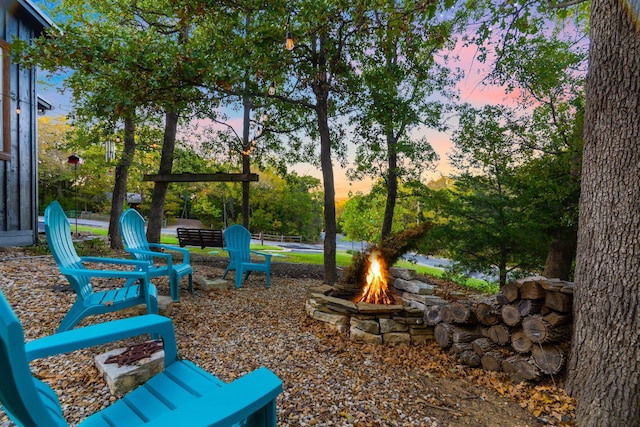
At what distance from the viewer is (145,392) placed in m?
1.21

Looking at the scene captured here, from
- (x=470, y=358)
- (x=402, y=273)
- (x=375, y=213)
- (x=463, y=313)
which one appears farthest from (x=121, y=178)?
(x=375, y=213)

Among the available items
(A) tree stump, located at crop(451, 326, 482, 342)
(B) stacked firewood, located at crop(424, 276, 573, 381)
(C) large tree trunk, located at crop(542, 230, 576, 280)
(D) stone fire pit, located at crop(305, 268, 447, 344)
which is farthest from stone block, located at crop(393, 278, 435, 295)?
(C) large tree trunk, located at crop(542, 230, 576, 280)

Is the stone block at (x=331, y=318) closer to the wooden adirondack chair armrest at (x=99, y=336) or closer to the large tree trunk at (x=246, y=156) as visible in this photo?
the wooden adirondack chair armrest at (x=99, y=336)

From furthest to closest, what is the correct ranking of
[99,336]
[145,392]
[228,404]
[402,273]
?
[402,273]
[145,392]
[99,336]
[228,404]

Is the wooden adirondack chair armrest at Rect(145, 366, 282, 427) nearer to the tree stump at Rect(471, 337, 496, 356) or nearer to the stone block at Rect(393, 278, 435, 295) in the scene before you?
the tree stump at Rect(471, 337, 496, 356)

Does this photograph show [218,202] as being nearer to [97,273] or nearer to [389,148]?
[389,148]

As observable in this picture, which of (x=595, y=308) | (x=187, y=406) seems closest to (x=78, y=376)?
(x=187, y=406)

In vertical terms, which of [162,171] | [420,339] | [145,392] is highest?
[162,171]

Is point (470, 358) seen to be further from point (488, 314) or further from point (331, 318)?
point (331, 318)

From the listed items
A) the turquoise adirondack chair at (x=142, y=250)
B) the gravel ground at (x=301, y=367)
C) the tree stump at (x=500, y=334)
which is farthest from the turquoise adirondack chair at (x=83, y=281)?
the tree stump at (x=500, y=334)

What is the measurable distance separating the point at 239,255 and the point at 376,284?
84.3 inches

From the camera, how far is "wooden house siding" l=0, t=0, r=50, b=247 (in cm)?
519

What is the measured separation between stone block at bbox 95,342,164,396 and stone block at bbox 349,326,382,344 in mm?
1599

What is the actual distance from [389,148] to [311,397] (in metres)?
5.48
